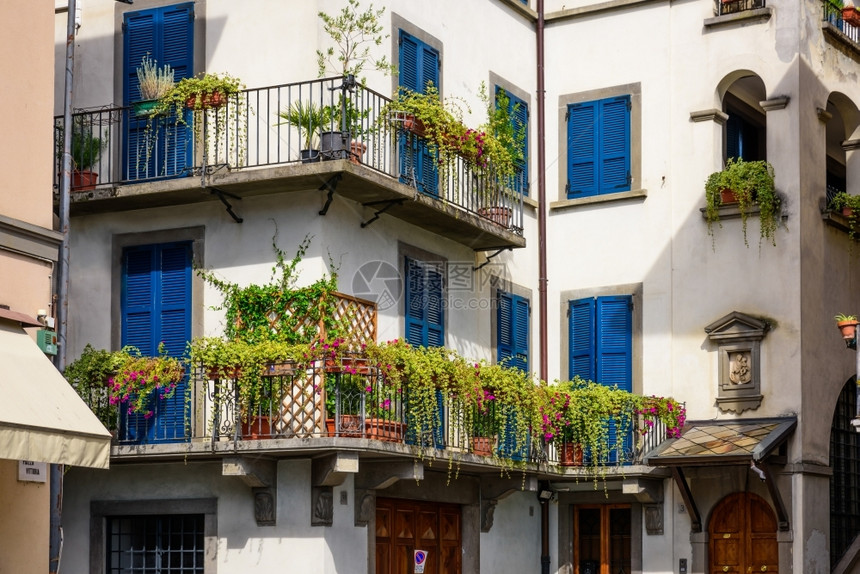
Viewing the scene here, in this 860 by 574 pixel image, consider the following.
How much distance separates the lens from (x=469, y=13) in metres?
22.3

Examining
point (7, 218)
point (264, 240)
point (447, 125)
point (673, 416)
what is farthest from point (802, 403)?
point (7, 218)

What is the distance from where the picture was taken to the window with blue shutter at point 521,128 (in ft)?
75.1

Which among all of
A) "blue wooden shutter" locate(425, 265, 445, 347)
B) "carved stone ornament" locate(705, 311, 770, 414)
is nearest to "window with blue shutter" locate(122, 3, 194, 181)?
"blue wooden shutter" locate(425, 265, 445, 347)

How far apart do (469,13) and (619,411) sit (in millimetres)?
5878

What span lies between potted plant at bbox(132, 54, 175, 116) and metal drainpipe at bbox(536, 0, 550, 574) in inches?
245

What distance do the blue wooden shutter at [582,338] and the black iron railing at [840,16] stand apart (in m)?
5.36

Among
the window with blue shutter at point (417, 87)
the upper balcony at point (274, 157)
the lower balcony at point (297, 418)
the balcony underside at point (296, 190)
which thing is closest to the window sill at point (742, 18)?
the window with blue shutter at point (417, 87)

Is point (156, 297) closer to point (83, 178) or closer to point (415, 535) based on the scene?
point (83, 178)

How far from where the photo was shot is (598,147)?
23.4m

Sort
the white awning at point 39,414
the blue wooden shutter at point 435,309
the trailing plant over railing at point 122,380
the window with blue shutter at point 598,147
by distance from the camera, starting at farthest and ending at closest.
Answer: the window with blue shutter at point 598,147 → the blue wooden shutter at point 435,309 → the trailing plant over railing at point 122,380 → the white awning at point 39,414

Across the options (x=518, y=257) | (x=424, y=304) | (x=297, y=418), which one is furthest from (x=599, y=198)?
(x=297, y=418)

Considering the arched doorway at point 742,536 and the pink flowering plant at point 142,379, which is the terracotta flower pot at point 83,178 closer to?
the pink flowering plant at point 142,379

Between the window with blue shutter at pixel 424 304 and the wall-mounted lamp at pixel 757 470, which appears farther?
the wall-mounted lamp at pixel 757 470

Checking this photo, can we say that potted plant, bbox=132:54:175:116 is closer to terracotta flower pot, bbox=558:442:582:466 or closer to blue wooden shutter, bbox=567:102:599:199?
blue wooden shutter, bbox=567:102:599:199
